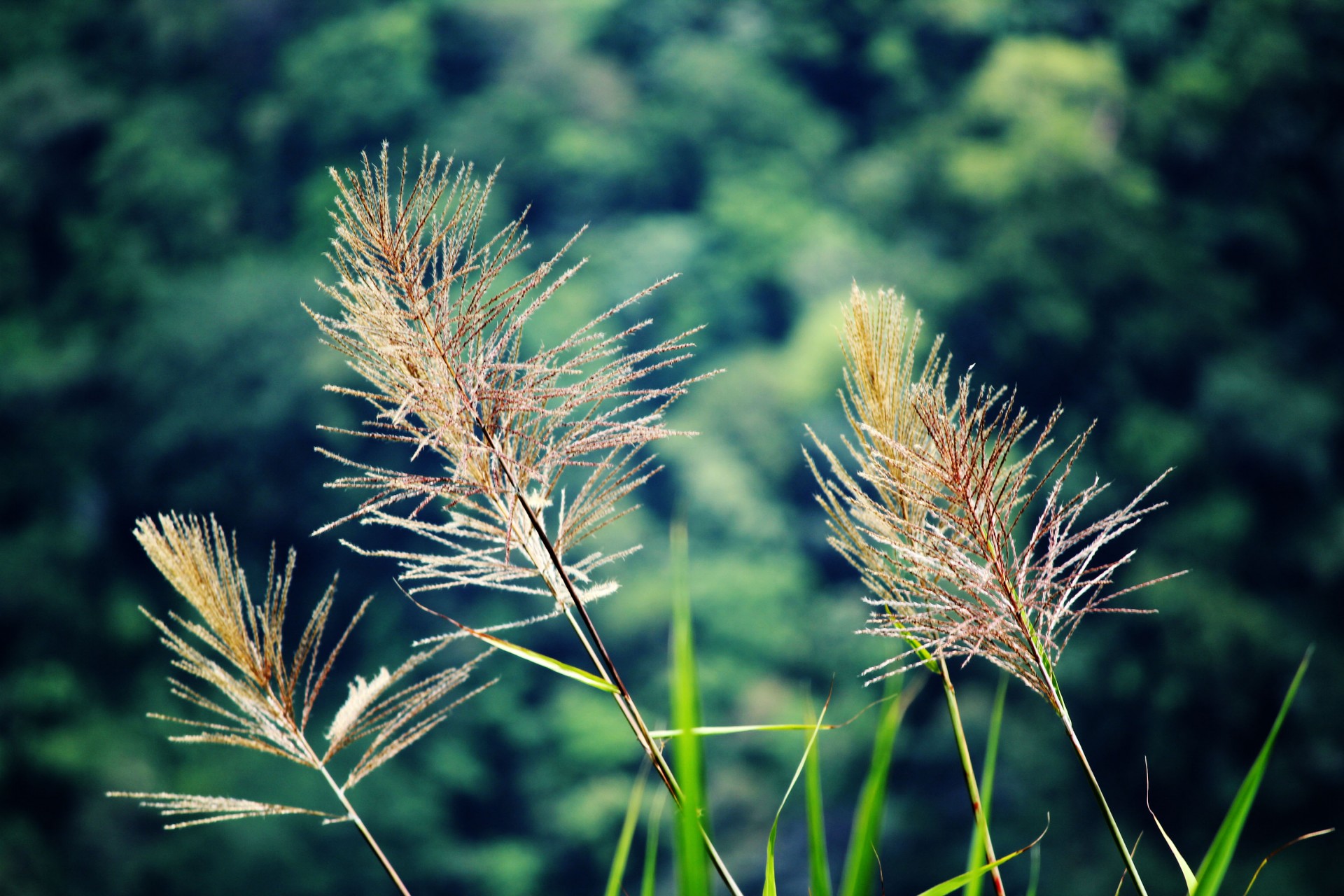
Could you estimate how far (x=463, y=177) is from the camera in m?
0.57

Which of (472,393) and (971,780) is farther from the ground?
(472,393)

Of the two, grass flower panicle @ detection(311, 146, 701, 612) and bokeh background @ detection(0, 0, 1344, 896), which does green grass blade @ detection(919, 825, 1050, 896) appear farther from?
bokeh background @ detection(0, 0, 1344, 896)

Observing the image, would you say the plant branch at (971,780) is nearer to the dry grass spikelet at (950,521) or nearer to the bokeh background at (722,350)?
the dry grass spikelet at (950,521)

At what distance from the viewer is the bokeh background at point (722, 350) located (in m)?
8.16

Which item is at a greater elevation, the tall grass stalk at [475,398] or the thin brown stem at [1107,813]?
the tall grass stalk at [475,398]

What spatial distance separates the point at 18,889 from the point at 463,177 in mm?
9777

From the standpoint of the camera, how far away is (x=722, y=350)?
39.9 ft

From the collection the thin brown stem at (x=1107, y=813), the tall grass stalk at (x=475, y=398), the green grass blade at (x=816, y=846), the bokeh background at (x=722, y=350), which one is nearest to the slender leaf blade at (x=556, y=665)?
the tall grass stalk at (x=475, y=398)

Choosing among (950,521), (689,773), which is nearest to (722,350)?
(950,521)

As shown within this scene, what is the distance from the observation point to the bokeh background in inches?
321

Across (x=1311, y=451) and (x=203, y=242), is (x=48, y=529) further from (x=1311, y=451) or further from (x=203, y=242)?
(x=1311, y=451)

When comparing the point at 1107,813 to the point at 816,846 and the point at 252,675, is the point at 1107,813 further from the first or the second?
the point at 252,675

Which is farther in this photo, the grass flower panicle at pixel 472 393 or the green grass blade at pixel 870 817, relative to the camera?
the grass flower panicle at pixel 472 393

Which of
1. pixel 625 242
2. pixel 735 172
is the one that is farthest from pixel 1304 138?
pixel 625 242
